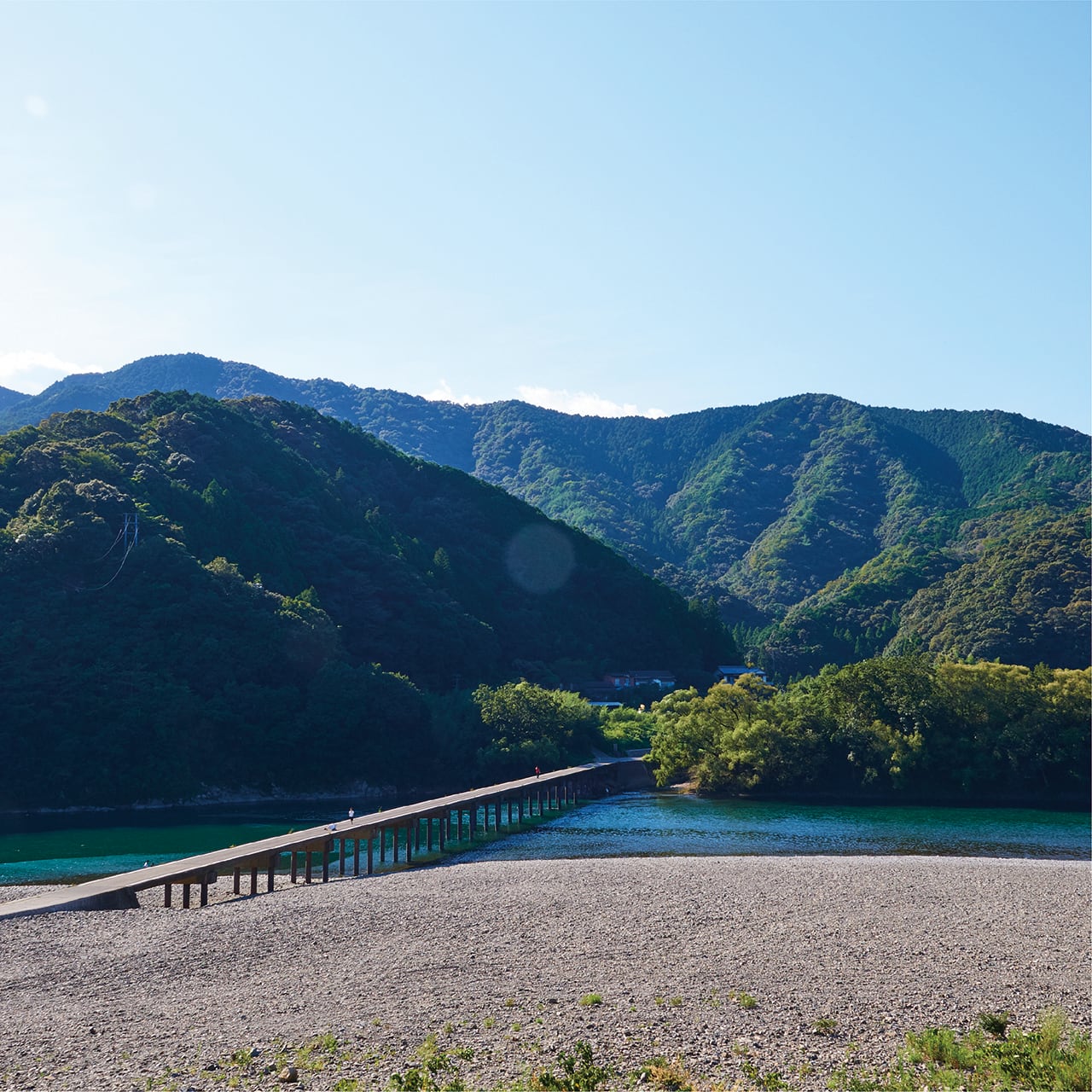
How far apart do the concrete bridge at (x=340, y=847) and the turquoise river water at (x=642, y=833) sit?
2.34 m

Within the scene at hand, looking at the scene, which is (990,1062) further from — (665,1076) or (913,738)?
(913,738)

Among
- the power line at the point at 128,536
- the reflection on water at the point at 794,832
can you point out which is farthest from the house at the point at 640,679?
the power line at the point at 128,536

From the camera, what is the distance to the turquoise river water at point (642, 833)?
4194 centimetres

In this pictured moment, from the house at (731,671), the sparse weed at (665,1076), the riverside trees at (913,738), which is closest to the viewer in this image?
the sparse weed at (665,1076)

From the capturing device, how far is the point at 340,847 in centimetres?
4219

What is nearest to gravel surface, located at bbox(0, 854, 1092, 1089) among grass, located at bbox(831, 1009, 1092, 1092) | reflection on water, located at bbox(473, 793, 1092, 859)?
grass, located at bbox(831, 1009, 1092, 1092)

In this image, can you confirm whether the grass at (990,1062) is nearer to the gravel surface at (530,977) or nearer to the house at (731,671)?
the gravel surface at (530,977)

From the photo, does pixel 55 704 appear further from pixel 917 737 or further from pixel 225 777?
pixel 917 737

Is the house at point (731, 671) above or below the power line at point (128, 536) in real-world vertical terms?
below

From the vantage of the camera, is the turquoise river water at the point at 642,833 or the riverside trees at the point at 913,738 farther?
the riverside trees at the point at 913,738

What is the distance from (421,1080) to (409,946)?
337 inches

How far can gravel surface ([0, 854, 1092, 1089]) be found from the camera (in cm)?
1420

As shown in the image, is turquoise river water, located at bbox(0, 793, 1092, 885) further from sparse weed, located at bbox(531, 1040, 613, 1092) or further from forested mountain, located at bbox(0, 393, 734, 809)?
sparse weed, located at bbox(531, 1040, 613, 1092)

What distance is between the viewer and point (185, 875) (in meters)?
29.3
